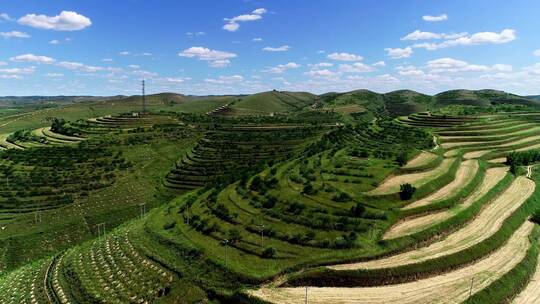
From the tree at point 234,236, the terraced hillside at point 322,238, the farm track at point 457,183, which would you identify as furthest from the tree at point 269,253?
the farm track at point 457,183

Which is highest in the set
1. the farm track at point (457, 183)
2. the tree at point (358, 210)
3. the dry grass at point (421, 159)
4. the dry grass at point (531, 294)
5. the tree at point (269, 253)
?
the dry grass at point (421, 159)

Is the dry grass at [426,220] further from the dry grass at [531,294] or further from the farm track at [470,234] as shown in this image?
the dry grass at [531,294]

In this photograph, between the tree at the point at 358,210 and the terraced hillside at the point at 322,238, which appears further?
the tree at the point at 358,210

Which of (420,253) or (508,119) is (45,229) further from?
(508,119)

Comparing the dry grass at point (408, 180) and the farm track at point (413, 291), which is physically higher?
the dry grass at point (408, 180)

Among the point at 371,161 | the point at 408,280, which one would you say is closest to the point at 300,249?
the point at 408,280

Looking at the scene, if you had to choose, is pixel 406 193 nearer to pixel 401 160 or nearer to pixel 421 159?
pixel 401 160
